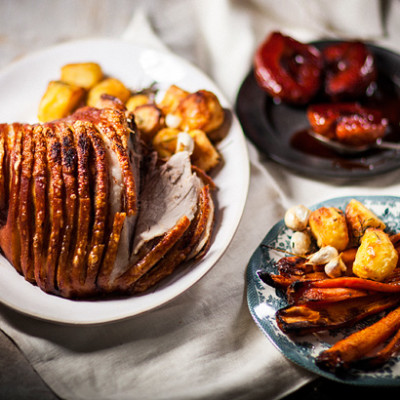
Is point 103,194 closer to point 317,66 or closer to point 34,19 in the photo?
point 317,66

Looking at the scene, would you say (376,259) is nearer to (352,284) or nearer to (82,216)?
(352,284)

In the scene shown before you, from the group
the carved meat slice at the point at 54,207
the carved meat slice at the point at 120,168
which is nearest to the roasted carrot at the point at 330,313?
the carved meat slice at the point at 120,168

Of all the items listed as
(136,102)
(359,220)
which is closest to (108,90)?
(136,102)

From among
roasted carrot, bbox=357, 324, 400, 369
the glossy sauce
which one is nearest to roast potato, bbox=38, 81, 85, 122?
the glossy sauce

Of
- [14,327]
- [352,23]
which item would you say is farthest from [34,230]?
[352,23]

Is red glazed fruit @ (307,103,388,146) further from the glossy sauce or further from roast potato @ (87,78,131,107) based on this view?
roast potato @ (87,78,131,107)

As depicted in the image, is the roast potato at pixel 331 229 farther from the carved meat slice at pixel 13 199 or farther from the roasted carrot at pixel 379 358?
the carved meat slice at pixel 13 199
